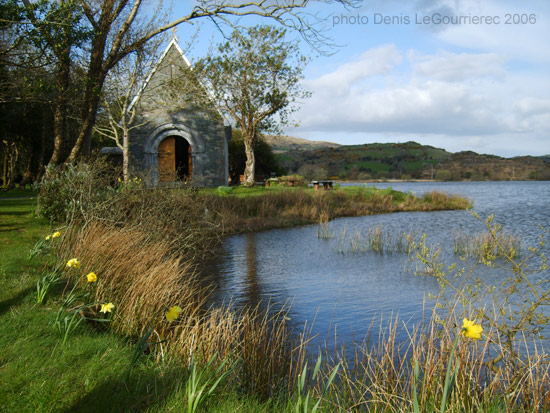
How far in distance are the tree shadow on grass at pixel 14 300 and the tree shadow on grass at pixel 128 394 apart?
7.83 feet

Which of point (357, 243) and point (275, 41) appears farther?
point (275, 41)

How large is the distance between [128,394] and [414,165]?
80.1 metres

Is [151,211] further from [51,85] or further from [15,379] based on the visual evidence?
[15,379]

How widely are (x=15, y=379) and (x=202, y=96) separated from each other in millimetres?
24657

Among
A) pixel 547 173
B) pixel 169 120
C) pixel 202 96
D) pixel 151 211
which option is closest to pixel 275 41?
pixel 202 96

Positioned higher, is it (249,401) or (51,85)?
(51,85)

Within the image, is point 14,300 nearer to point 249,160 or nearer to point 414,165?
point 249,160

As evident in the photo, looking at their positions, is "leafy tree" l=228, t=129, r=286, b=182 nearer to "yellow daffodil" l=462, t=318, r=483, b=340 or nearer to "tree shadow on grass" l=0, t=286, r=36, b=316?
"tree shadow on grass" l=0, t=286, r=36, b=316

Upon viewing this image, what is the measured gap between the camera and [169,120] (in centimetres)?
2711

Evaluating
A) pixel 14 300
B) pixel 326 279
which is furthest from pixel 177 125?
pixel 14 300

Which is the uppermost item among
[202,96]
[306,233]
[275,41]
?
[275,41]

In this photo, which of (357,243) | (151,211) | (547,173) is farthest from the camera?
(547,173)

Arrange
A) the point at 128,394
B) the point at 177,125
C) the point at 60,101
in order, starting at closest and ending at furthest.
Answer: the point at 128,394, the point at 60,101, the point at 177,125

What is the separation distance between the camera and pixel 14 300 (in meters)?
6.16
